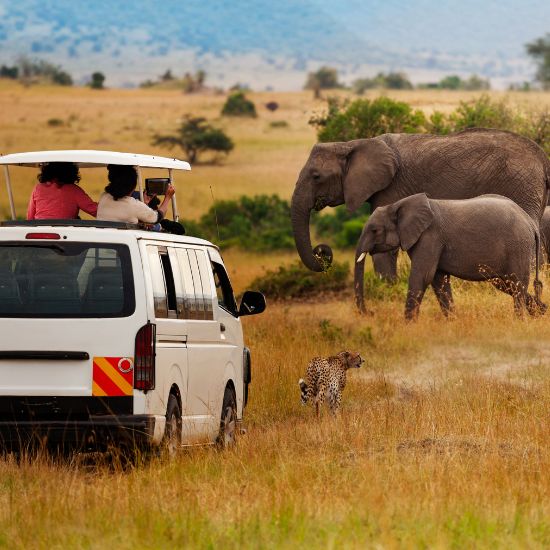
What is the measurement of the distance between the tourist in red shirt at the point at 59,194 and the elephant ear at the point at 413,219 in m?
9.50

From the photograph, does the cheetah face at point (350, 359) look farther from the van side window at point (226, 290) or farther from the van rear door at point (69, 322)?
the van rear door at point (69, 322)

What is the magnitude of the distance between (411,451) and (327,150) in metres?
14.1

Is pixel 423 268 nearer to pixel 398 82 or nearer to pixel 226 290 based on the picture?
pixel 226 290

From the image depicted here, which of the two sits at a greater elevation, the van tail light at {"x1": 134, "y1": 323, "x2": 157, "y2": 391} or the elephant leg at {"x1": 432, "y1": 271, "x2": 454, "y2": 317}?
the van tail light at {"x1": 134, "y1": 323, "x2": 157, "y2": 391}

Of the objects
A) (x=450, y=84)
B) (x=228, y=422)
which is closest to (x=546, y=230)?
(x=228, y=422)

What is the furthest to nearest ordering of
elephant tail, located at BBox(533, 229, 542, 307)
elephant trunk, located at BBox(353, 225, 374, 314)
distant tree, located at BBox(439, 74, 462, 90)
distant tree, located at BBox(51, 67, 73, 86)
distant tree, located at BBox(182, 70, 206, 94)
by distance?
distant tree, located at BBox(439, 74, 462, 90)
distant tree, located at BBox(182, 70, 206, 94)
distant tree, located at BBox(51, 67, 73, 86)
elephant trunk, located at BBox(353, 225, 374, 314)
elephant tail, located at BBox(533, 229, 542, 307)

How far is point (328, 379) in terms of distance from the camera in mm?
12711

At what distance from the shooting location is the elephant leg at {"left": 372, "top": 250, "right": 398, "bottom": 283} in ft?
75.3

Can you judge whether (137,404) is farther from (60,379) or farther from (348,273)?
(348,273)

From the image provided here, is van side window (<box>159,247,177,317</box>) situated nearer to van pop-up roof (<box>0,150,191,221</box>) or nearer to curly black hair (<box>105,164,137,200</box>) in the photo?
van pop-up roof (<box>0,150,191,221</box>)

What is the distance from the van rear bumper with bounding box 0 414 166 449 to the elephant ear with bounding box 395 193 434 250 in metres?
11.7

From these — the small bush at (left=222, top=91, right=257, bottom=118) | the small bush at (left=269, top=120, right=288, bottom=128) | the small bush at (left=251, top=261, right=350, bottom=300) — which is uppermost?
the small bush at (left=251, top=261, right=350, bottom=300)

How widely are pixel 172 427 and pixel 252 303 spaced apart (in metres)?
2.29

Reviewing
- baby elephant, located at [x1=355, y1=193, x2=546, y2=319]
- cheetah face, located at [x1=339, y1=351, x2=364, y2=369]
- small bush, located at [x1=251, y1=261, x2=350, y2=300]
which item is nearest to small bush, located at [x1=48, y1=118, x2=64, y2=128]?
small bush, located at [x1=251, y1=261, x2=350, y2=300]
